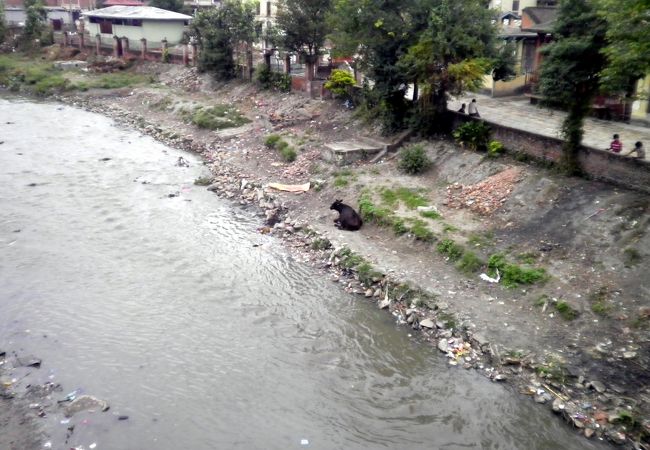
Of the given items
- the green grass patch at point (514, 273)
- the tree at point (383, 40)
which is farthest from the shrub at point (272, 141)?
the green grass patch at point (514, 273)

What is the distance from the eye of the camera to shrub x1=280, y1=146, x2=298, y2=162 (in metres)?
A: 23.9

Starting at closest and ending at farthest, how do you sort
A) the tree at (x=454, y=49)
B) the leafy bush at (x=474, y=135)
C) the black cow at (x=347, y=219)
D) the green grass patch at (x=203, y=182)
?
1. the black cow at (x=347, y=219)
2. the tree at (x=454, y=49)
3. the leafy bush at (x=474, y=135)
4. the green grass patch at (x=203, y=182)

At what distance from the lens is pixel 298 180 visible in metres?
22.3

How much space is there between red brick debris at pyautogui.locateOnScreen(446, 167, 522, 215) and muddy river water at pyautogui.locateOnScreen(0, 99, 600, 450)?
5123 millimetres

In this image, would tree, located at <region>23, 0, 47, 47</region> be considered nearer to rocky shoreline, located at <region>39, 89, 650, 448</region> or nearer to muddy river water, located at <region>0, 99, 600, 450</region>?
muddy river water, located at <region>0, 99, 600, 450</region>

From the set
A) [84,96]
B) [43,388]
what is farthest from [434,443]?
[84,96]

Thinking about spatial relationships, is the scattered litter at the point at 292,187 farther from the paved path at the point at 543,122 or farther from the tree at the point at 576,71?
the tree at the point at 576,71

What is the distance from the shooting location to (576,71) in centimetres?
1686

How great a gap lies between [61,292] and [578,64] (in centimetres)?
1517

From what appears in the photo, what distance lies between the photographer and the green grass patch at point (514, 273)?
46.2ft

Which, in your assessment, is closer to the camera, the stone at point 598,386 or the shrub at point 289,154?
the stone at point 598,386

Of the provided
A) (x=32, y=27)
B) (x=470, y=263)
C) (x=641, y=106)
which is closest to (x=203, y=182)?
(x=470, y=263)

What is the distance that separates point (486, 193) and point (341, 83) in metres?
11.6

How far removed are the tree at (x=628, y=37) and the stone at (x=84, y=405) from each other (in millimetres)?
12937
